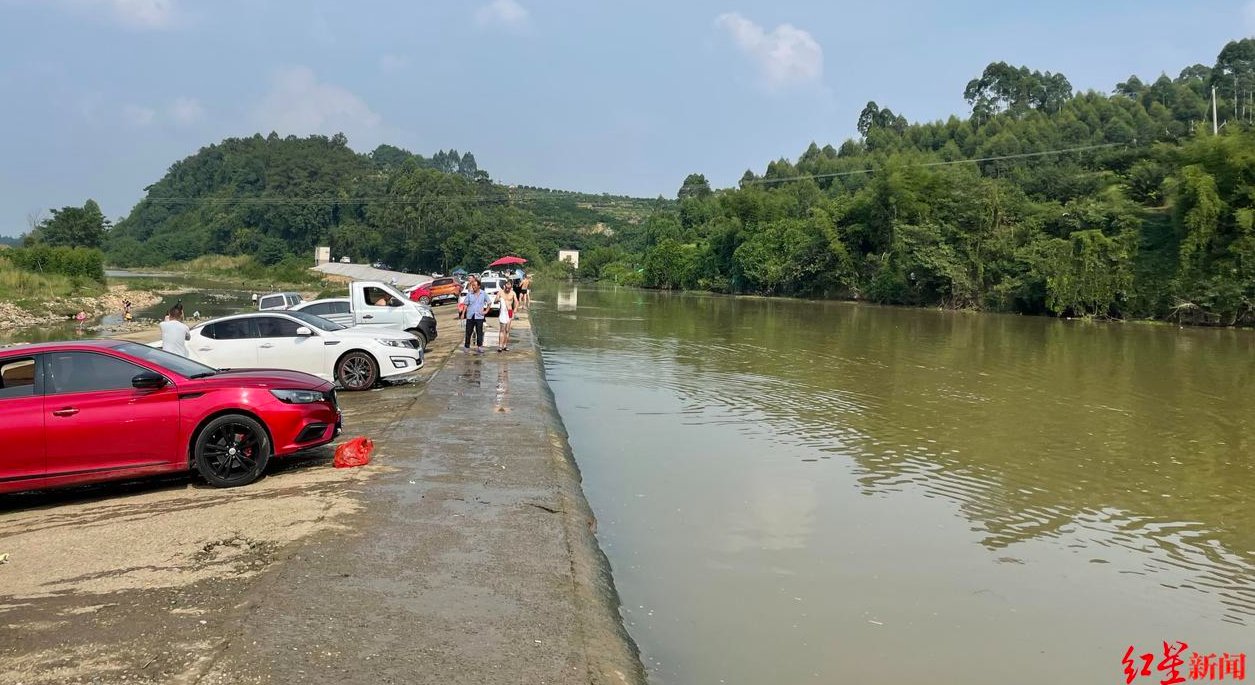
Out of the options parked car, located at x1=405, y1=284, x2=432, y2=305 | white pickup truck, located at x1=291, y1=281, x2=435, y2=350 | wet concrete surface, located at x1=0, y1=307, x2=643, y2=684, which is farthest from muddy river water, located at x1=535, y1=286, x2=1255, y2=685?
parked car, located at x1=405, y1=284, x2=432, y2=305

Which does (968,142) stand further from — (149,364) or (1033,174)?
(149,364)

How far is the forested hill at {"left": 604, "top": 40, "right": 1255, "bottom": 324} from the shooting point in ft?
135

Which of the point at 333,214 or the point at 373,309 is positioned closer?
the point at 373,309

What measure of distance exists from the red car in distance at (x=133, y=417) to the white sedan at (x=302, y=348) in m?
5.53

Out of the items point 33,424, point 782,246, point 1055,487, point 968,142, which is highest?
point 968,142

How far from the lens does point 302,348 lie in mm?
14312

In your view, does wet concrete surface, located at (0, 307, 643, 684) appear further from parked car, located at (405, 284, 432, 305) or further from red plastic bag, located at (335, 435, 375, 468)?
parked car, located at (405, 284, 432, 305)

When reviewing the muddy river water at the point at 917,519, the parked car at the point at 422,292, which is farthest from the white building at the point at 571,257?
the muddy river water at the point at 917,519

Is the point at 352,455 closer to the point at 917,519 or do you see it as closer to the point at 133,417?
the point at 133,417

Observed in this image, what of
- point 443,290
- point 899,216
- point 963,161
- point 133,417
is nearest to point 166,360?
point 133,417

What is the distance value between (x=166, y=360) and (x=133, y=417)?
2.50ft

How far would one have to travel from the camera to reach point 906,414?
1445 centimetres

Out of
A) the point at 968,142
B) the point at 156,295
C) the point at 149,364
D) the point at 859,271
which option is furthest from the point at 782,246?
the point at 149,364

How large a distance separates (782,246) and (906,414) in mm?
62296
